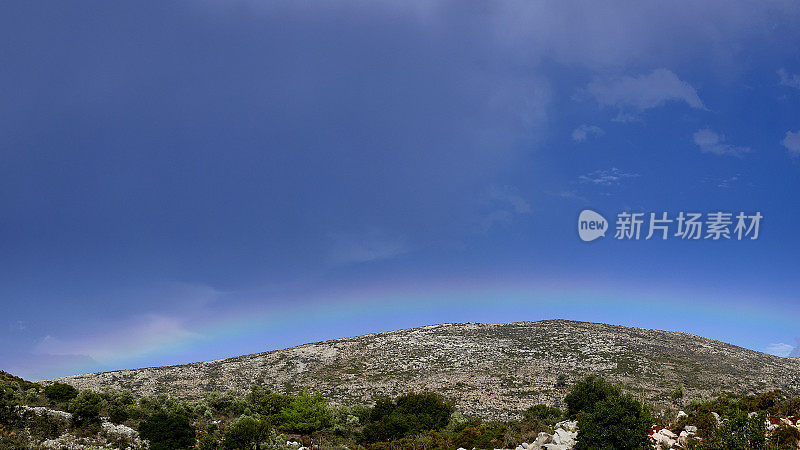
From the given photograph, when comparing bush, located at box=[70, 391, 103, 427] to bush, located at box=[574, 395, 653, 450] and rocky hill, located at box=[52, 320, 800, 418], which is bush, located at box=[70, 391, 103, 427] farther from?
bush, located at box=[574, 395, 653, 450]

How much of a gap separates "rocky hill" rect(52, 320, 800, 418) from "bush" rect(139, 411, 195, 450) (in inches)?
794

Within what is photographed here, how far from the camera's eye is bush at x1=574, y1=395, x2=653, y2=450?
18234 mm

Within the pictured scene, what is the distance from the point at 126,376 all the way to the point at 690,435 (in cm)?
5669

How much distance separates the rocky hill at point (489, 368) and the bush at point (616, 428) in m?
19.2

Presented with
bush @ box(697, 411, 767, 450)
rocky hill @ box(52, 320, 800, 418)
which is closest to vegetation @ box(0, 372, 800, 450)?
bush @ box(697, 411, 767, 450)

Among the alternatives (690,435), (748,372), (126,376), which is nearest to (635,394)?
(748,372)

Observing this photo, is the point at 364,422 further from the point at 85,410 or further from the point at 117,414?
the point at 85,410

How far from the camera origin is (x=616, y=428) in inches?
727

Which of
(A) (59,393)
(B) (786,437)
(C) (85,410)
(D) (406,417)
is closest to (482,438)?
(D) (406,417)

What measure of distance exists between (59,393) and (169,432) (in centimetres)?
1274

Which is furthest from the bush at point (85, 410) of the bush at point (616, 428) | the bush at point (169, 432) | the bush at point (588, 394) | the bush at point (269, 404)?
the bush at point (588, 394)

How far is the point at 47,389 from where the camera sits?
31.3 metres

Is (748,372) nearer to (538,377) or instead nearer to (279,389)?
(538,377)

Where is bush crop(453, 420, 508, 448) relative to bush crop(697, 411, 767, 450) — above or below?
below
